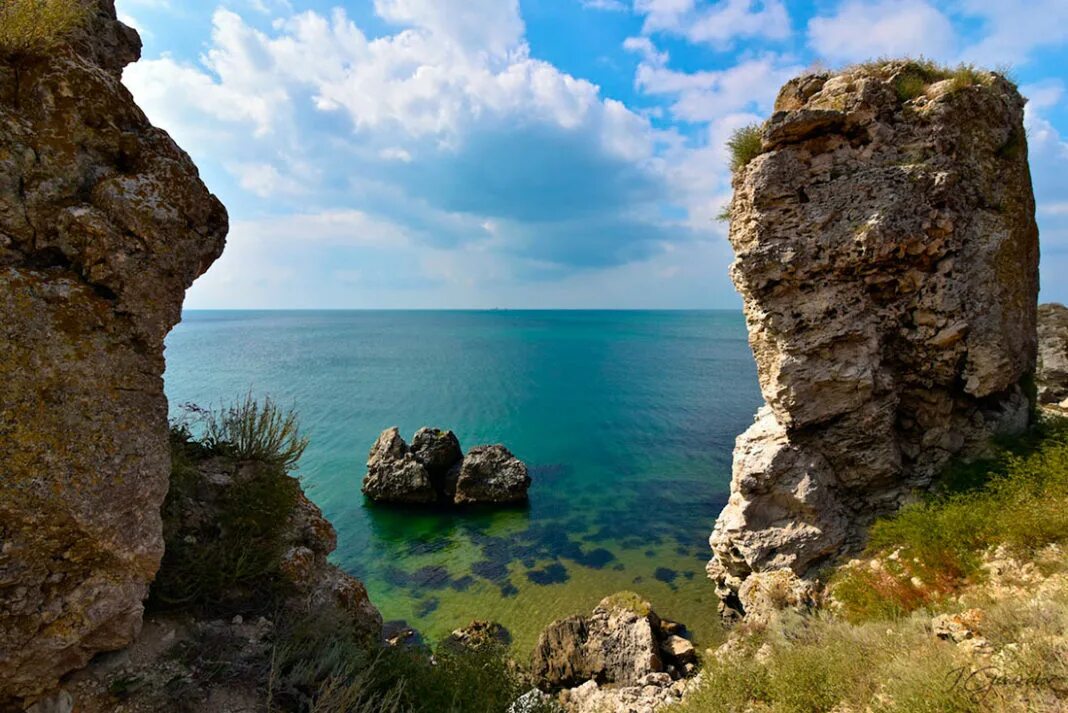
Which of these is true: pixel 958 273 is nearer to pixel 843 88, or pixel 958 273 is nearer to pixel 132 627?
pixel 843 88

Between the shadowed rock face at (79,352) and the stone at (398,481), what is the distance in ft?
62.7

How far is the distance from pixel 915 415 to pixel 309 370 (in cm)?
6257

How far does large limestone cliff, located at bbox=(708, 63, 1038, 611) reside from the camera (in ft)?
32.4

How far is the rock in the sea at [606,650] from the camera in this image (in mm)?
10828

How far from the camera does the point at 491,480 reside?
22906mm

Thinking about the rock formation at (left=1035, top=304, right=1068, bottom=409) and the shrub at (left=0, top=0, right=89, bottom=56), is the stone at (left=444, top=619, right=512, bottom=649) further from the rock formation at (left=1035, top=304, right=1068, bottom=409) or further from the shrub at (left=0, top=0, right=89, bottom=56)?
the rock formation at (left=1035, top=304, right=1068, bottom=409)

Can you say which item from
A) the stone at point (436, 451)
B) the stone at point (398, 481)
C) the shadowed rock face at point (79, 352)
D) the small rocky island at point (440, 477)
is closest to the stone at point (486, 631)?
the small rocky island at point (440, 477)

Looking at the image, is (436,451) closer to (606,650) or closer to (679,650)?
(606,650)

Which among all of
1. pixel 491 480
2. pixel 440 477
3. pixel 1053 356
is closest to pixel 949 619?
pixel 1053 356

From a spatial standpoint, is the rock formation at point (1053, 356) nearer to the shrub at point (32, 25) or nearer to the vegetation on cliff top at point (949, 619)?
the vegetation on cliff top at point (949, 619)

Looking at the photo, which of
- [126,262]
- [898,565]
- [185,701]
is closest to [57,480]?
[126,262]

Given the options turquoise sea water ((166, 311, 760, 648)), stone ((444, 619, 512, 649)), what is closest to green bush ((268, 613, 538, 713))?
stone ((444, 619, 512, 649))

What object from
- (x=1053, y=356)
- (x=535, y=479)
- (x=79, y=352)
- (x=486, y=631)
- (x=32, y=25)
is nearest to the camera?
(x=79, y=352)

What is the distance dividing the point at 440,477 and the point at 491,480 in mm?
2956
